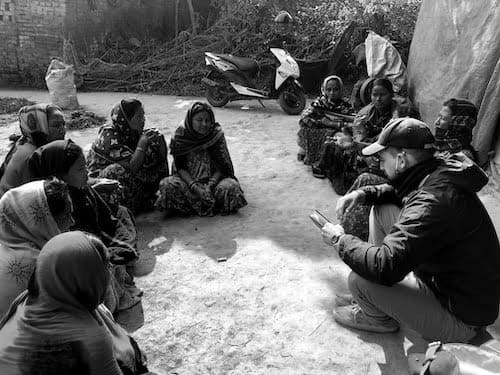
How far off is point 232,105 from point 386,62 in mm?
3089

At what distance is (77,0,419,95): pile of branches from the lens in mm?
9602

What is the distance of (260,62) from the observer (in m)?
10.0

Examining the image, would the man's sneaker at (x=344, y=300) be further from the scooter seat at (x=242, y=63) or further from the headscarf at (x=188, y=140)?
the scooter seat at (x=242, y=63)

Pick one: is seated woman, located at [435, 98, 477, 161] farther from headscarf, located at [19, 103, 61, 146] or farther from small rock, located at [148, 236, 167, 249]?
headscarf, located at [19, 103, 61, 146]

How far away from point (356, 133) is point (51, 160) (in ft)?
10.1

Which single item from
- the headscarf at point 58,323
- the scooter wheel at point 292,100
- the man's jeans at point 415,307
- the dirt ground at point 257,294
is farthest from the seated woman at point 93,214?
the scooter wheel at point 292,100

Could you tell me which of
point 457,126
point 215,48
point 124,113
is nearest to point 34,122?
point 124,113

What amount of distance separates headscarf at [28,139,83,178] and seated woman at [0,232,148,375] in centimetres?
133

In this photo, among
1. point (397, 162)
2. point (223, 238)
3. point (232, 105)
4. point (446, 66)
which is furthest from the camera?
point (232, 105)

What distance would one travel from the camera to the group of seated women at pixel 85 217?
159cm

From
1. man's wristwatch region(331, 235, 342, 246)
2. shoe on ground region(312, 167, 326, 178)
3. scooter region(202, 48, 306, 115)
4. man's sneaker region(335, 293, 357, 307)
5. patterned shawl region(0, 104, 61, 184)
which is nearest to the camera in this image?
man's wristwatch region(331, 235, 342, 246)

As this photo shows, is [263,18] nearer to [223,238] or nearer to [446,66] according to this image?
[446,66]


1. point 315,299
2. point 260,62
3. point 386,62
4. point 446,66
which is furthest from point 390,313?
point 260,62

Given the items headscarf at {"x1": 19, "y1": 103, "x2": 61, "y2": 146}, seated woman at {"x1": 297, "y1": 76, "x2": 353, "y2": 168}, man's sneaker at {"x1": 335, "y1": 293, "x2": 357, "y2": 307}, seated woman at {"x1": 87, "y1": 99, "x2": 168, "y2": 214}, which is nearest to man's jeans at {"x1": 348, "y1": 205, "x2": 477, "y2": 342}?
man's sneaker at {"x1": 335, "y1": 293, "x2": 357, "y2": 307}
